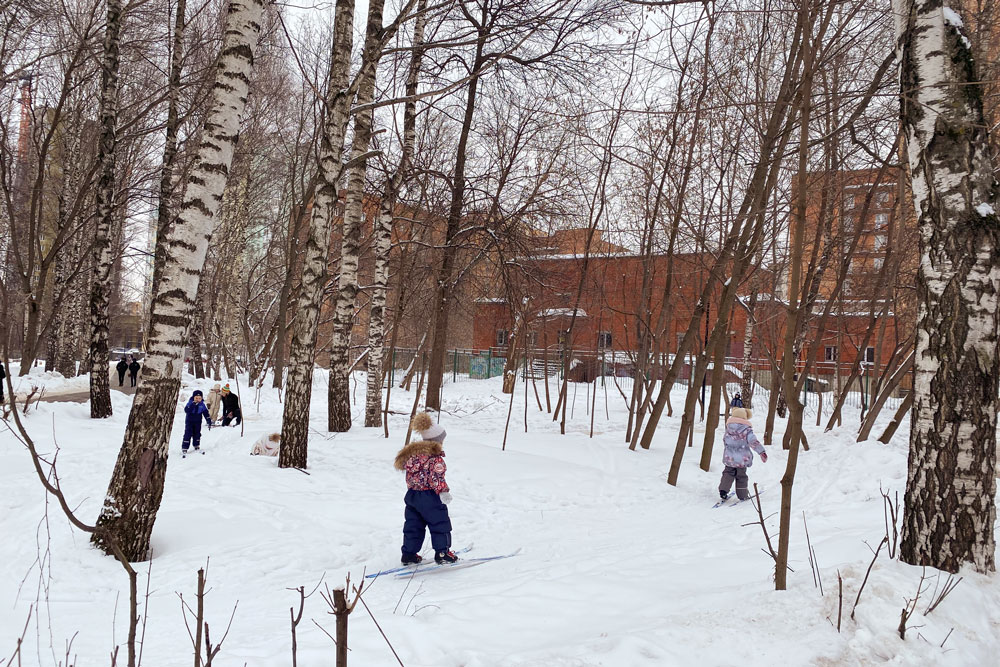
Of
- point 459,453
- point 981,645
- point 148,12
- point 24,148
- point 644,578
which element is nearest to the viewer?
point 981,645

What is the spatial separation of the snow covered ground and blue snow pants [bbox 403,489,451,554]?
299 millimetres

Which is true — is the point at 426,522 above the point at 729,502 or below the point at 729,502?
above

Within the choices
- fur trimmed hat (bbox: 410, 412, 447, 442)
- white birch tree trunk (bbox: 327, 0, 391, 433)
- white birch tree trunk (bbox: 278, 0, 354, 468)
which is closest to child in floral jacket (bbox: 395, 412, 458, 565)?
fur trimmed hat (bbox: 410, 412, 447, 442)

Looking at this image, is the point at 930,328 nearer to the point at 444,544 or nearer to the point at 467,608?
the point at 467,608

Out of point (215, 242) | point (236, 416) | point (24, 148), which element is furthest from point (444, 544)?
point (24, 148)

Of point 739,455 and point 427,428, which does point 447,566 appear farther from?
point 739,455

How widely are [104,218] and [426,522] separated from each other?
9326 mm

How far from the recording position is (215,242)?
21.3 metres

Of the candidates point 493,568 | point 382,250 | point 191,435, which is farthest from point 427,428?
point 382,250

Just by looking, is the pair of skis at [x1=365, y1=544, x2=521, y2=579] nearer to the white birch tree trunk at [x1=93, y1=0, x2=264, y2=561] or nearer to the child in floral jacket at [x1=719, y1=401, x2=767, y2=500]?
the white birch tree trunk at [x1=93, y1=0, x2=264, y2=561]

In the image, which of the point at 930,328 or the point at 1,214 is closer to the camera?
the point at 930,328

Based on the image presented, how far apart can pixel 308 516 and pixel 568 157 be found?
10687 millimetres

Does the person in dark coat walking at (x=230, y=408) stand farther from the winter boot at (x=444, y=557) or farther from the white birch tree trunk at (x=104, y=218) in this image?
the winter boot at (x=444, y=557)

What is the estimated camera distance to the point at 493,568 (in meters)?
5.05
